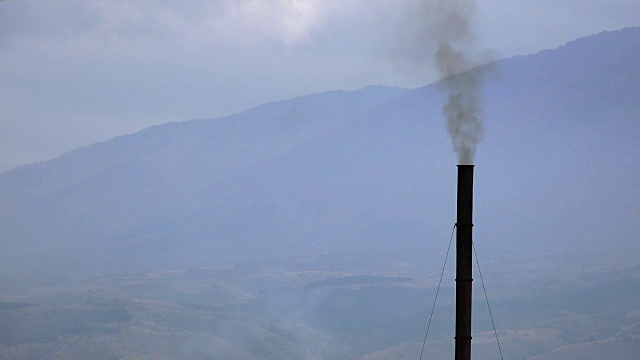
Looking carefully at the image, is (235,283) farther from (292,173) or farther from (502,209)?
(292,173)

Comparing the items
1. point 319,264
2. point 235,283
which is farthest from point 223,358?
point 319,264

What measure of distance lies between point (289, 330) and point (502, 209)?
3818 cm

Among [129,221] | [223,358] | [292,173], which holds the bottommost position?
[223,358]

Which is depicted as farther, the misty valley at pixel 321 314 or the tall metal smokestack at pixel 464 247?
the misty valley at pixel 321 314

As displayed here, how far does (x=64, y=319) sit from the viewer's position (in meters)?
94.2

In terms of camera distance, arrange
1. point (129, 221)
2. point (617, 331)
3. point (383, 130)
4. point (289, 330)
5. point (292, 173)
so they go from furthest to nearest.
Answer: point (383, 130) < point (292, 173) < point (129, 221) < point (289, 330) < point (617, 331)

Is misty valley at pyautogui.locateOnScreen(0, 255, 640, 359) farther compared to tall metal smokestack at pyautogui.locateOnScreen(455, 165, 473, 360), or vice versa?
misty valley at pyautogui.locateOnScreen(0, 255, 640, 359)

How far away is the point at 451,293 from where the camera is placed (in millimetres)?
104125

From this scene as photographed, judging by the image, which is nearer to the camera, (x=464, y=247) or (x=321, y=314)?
(x=464, y=247)

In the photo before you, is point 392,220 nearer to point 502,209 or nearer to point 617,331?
point 502,209

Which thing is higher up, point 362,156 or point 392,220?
point 362,156

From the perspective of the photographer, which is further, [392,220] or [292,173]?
[292,173]

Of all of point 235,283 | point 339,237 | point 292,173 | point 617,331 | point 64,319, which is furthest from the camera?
point 292,173

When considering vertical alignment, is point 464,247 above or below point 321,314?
below
